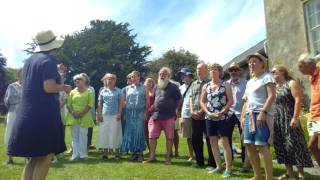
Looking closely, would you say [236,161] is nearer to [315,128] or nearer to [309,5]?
[315,128]

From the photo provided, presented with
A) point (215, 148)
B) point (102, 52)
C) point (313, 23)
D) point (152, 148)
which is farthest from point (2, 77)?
point (215, 148)

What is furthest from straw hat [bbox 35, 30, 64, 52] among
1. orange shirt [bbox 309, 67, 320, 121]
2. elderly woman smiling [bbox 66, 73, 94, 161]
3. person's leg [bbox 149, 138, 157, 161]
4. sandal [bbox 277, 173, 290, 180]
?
elderly woman smiling [bbox 66, 73, 94, 161]

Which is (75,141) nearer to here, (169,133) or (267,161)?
(169,133)

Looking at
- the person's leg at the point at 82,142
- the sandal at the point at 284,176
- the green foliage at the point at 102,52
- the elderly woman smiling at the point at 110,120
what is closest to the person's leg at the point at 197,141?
the sandal at the point at 284,176

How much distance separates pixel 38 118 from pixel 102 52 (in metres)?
52.3

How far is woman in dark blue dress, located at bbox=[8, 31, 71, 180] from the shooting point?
5.25 m

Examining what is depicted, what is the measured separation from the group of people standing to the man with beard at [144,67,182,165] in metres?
0.02

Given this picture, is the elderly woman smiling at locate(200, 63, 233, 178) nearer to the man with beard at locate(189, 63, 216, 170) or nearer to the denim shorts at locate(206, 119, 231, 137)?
the denim shorts at locate(206, 119, 231, 137)

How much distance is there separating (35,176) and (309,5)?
433 inches

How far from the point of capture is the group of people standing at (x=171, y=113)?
5.36 meters

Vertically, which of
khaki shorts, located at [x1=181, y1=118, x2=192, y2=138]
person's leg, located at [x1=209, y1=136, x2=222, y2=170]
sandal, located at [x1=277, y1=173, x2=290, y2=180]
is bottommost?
sandal, located at [x1=277, y1=173, x2=290, y2=180]

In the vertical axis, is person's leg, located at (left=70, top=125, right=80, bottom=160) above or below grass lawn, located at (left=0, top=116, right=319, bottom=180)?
above

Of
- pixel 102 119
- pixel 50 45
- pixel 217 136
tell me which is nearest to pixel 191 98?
pixel 217 136

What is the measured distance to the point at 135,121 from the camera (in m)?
10.1
